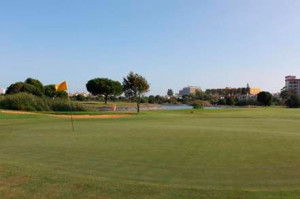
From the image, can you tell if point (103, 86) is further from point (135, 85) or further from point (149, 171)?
point (149, 171)

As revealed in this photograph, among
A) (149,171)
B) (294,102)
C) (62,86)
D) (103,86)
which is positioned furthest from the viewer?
(103,86)

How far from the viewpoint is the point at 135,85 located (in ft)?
144

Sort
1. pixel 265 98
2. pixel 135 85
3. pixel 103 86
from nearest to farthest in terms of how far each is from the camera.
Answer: pixel 135 85 → pixel 265 98 → pixel 103 86

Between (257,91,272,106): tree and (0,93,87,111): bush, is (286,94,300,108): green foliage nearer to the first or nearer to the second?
(257,91,272,106): tree

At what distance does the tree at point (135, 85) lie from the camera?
43.6 meters

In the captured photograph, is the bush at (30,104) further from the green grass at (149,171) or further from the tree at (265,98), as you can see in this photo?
the tree at (265,98)

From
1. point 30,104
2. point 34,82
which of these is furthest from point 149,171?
point 34,82

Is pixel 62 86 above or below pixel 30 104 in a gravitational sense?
above

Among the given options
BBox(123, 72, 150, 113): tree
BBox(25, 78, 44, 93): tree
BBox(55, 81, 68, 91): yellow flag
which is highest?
BBox(25, 78, 44, 93): tree

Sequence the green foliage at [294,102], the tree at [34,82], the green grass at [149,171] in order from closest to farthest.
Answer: the green grass at [149,171] → the green foliage at [294,102] → the tree at [34,82]

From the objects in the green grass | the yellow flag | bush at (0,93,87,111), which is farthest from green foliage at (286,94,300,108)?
the yellow flag

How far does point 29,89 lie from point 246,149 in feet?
254

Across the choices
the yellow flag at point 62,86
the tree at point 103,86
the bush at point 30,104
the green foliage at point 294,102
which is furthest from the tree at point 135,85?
the tree at point 103,86

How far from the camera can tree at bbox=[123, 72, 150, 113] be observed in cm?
4356
